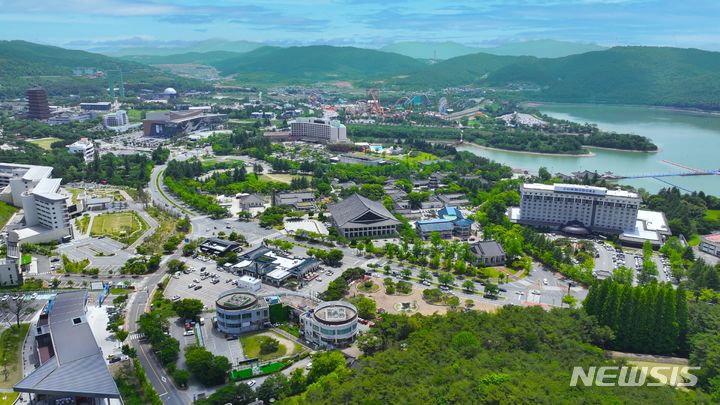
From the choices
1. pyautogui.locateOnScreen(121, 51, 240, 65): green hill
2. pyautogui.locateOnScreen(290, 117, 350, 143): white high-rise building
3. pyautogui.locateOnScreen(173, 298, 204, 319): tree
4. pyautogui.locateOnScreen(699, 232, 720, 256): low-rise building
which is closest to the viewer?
pyautogui.locateOnScreen(173, 298, 204, 319): tree

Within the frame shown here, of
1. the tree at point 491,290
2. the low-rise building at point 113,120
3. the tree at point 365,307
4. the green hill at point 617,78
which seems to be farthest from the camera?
the green hill at point 617,78

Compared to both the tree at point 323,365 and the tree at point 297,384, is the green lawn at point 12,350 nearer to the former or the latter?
the tree at point 297,384

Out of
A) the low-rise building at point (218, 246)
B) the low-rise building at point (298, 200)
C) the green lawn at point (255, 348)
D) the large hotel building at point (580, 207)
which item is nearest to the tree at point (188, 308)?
the green lawn at point (255, 348)

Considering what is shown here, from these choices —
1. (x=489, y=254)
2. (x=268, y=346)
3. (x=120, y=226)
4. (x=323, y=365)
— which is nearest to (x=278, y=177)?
(x=120, y=226)

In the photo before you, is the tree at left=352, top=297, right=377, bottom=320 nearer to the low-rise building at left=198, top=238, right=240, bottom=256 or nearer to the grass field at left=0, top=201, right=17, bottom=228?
the low-rise building at left=198, top=238, right=240, bottom=256

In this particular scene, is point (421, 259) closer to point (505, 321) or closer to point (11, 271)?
point (505, 321)

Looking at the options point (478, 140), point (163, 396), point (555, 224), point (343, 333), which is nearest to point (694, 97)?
point (478, 140)

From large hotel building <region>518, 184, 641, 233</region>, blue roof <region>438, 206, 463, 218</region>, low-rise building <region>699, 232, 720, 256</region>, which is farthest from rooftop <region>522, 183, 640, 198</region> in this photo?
blue roof <region>438, 206, 463, 218</region>
